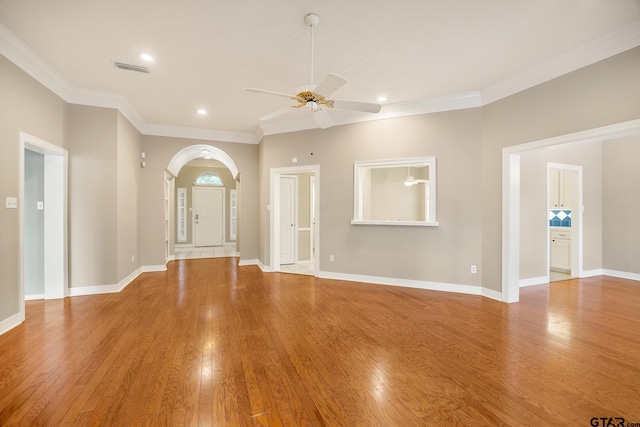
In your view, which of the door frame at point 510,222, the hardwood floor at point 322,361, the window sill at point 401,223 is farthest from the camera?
the window sill at point 401,223

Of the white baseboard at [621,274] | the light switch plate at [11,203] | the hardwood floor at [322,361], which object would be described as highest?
the light switch plate at [11,203]

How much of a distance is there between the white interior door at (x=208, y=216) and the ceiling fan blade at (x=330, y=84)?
8638mm

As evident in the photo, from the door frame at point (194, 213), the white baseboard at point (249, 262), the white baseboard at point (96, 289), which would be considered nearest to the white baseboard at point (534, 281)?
the white baseboard at point (249, 262)

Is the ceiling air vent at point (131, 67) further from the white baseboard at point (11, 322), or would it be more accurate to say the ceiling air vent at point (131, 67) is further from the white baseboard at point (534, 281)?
the white baseboard at point (534, 281)

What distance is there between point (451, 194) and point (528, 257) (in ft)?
5.91

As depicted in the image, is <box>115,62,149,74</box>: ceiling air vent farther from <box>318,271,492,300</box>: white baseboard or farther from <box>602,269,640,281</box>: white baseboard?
<box>602,269,640,281</box>: white baseboard

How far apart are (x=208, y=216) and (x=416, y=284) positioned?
8.15 m

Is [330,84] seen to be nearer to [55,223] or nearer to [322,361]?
[322,361]

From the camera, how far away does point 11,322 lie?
2975mm

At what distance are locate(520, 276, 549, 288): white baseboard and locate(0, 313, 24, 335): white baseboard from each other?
22.8ft

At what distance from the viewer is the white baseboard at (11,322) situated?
9.39 ft

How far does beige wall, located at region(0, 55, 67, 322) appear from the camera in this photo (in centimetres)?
288

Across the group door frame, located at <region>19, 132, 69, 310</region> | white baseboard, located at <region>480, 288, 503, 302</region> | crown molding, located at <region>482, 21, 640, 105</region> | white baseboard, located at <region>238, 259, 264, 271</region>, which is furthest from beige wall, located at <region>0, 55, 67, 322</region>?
white baseboard, located at <region>480, 288, 503, 302</region>

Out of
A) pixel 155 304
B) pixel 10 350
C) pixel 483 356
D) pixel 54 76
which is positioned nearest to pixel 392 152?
pixel 483 356
